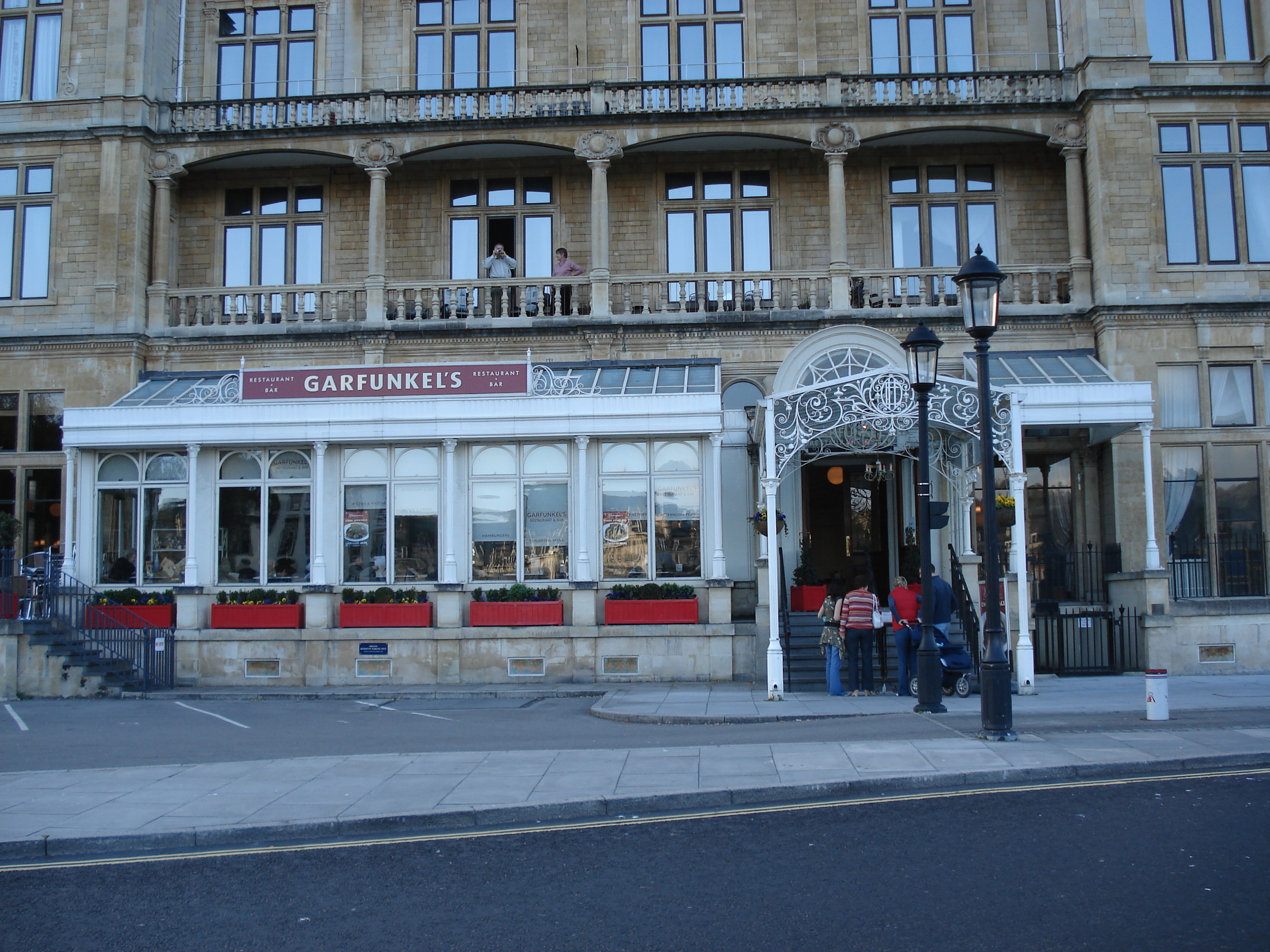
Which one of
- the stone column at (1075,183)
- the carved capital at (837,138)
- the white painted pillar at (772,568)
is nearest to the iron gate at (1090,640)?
the white painted pillar at (772,568)

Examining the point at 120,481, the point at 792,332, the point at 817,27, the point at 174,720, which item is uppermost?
the point at 817,27

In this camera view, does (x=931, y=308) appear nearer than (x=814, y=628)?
No

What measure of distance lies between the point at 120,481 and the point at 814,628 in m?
13.5

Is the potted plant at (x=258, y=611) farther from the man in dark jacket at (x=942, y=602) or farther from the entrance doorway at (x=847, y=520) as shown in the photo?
the man in dark jacket at (x=942, y=602)

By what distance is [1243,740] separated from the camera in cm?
1117

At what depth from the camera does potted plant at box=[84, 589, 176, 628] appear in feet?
62.9

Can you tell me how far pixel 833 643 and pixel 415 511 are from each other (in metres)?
8.44

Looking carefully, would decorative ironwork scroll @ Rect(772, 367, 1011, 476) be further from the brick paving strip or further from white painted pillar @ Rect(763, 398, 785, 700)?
the brick paving strip

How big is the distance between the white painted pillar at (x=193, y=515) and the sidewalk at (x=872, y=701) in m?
8.35

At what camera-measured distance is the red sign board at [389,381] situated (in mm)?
19719

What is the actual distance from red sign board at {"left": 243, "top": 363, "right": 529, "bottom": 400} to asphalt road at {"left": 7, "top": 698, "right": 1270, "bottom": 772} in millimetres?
6037

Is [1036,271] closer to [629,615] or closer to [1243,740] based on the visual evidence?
[629,615]

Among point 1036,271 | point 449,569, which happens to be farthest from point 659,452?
point 1036,271

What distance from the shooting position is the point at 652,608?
18.9 m
